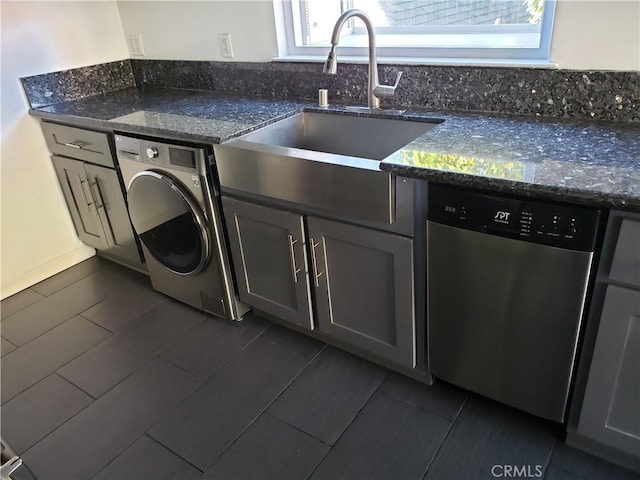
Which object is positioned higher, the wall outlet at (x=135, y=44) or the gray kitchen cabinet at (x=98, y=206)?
the wall outlet at (x=135, y=44)

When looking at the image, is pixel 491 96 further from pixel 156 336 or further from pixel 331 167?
pixel 156 336

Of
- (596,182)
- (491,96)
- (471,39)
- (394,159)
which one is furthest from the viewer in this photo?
(471,39)

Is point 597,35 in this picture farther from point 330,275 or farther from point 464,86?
point 330,275

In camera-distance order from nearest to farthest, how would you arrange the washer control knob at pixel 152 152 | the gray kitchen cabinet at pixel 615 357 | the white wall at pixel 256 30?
the gray kitchen cabinet at pixel 615 357 → the white wall at pixel 256 30 → the washer control knob at pixel 152 152

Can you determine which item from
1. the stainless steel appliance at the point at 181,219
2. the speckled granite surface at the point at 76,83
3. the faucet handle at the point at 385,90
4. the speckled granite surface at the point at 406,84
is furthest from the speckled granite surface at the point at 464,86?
the stainless steel appliance at the point at 181,219

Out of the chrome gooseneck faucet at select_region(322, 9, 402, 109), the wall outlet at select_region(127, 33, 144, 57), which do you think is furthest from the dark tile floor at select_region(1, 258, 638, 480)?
the wall outlet at select_region(127, 33, 144, 57)

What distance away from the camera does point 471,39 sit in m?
2.10

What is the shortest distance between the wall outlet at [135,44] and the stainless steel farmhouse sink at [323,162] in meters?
1.34

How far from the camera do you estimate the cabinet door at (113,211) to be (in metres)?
A: 2.56

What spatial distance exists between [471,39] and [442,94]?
26cm

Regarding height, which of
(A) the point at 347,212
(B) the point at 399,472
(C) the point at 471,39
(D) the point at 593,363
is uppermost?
(C) the point at 471,39

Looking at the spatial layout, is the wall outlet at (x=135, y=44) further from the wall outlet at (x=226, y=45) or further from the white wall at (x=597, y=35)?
the white wall at (x=597, y=35)

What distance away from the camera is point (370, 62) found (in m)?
2.06

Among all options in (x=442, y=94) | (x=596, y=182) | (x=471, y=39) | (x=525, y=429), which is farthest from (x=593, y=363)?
(x=471, y=39)
